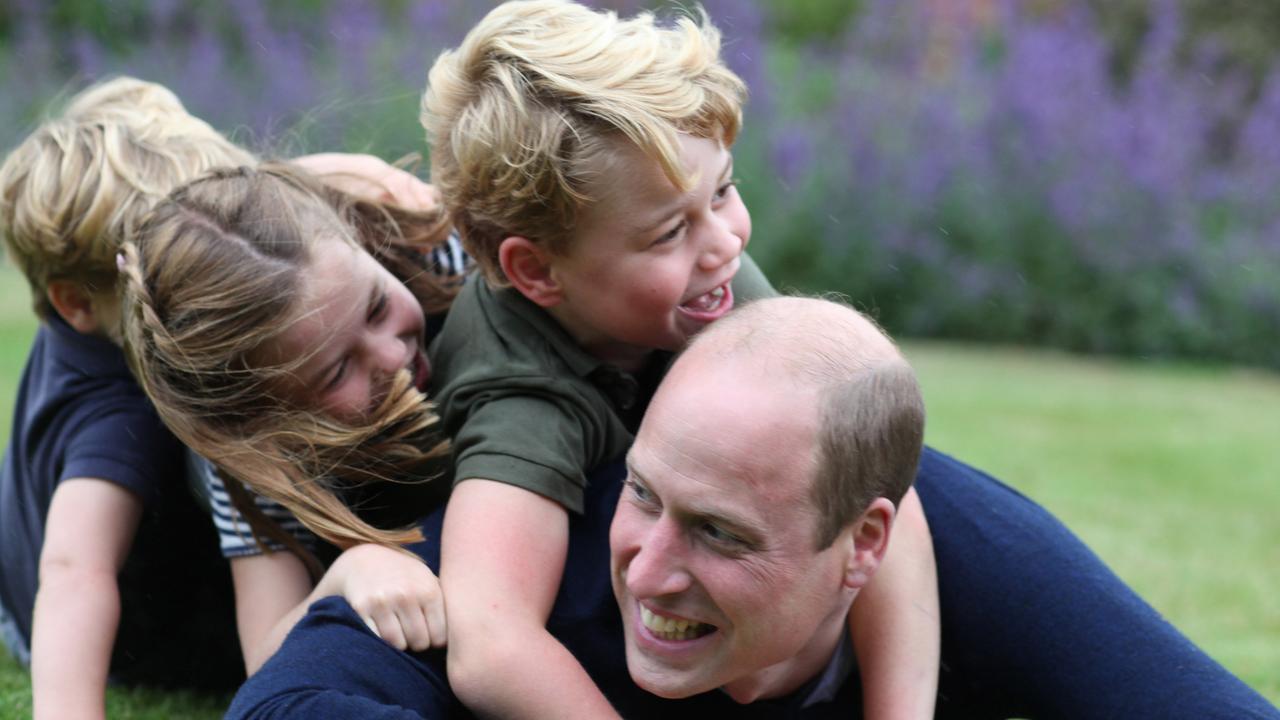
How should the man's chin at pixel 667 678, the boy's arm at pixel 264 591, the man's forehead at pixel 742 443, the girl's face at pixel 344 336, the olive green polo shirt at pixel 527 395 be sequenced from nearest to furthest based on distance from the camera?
the man's forehead at pixel 742 443 → the man's chin at pixel 667 678 → the olive green polo shirt at pixel 527 395 → the girl's face at pixel 344 336 → the boy's arm at pixel 264 591

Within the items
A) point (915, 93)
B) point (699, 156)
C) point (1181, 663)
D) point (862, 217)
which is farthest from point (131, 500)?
point (915, 93)

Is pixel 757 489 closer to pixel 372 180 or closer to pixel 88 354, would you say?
pixel 372 180

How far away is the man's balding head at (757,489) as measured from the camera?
2.37 metres

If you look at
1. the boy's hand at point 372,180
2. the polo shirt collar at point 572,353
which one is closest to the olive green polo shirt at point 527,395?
the polo shirt collar at point 572,353

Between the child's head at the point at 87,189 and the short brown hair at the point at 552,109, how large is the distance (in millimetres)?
633

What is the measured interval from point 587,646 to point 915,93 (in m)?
7.76

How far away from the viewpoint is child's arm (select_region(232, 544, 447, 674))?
254 centimetres

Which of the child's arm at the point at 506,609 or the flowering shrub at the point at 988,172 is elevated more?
the child's arm at the point at 506,609

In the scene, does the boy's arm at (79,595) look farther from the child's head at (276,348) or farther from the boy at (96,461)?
the child's head at (276,348)

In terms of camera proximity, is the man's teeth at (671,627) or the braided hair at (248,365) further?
the braided hair at (248,365)

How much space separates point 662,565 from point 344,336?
796 mm

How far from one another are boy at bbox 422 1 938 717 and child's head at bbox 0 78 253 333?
2.26 ft

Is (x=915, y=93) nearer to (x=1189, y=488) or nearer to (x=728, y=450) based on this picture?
(x=1189, y=488)

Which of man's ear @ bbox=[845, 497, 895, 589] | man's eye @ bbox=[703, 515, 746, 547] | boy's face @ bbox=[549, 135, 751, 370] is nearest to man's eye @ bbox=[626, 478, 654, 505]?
man's eye @ bbox=[703, 515, 746, 547]
